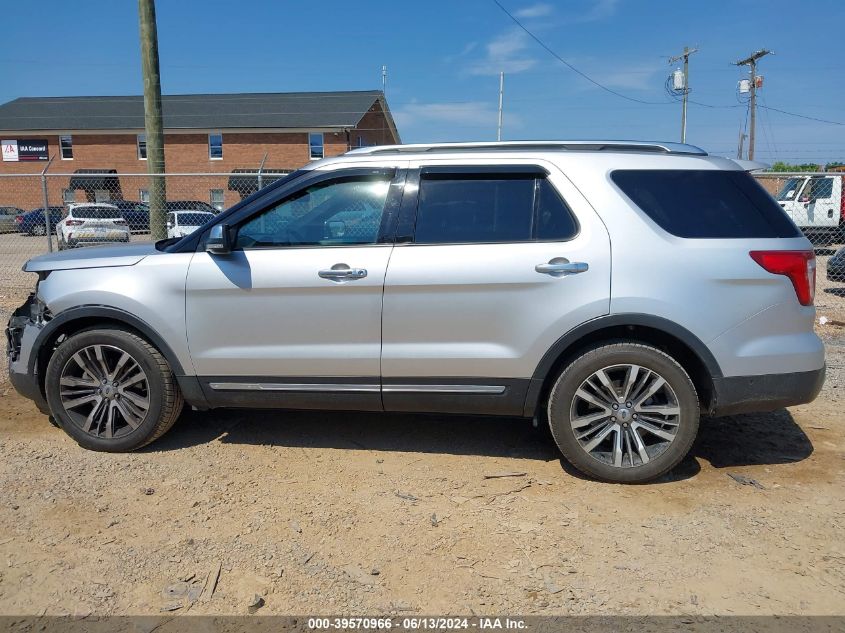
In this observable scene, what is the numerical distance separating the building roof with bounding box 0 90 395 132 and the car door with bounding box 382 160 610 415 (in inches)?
1334

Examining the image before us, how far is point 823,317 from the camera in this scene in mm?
8312

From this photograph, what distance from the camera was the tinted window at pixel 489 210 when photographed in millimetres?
3732

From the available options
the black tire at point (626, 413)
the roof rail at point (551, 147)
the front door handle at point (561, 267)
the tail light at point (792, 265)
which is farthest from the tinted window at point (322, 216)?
the tail light at point (792, 265)

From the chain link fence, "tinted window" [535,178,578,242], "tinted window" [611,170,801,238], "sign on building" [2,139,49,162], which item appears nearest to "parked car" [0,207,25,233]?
the chain link fence

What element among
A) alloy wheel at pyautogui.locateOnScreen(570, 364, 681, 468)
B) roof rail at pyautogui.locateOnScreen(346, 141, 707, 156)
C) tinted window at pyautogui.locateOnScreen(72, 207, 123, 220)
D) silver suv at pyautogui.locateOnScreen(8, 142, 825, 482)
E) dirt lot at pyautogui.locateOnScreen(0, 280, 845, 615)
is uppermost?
roof rail at pyautogui.locateOnScreen(346, 141, 707, 156)

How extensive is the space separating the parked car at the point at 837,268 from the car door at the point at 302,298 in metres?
9.56

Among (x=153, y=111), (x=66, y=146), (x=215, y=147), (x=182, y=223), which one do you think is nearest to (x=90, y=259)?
(x=153, y=111)

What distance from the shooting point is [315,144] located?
37031mm

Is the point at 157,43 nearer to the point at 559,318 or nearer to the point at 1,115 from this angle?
the point at 559,318

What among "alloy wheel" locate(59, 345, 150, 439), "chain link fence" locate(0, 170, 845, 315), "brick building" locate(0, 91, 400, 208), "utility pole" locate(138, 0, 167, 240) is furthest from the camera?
"brick building" locate(0, 91, 400, 208)

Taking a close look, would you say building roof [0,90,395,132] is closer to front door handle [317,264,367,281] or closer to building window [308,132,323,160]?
building window [308,132,323,160]

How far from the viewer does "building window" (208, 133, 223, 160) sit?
124 feet

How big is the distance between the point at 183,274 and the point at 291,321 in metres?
0.74

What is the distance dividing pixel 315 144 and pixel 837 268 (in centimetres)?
3080
